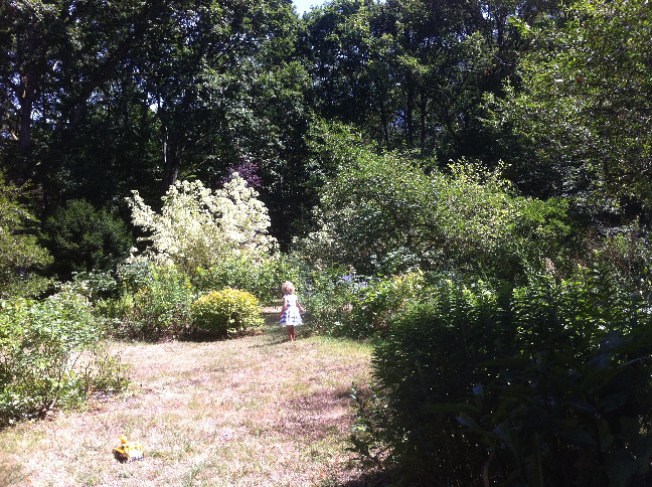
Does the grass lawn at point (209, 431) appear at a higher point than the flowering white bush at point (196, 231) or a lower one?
lower

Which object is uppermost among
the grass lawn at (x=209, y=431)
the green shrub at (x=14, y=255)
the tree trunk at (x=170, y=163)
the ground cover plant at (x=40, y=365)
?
the tree trunk at (x=170, y=163)

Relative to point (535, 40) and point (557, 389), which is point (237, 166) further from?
point (557, 389)

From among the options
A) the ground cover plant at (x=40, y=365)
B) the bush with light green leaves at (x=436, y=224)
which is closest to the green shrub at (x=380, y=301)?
the bush with light green leaves at (x=436, y=224)

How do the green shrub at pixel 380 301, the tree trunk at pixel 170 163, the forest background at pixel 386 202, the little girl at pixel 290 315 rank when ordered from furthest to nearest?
1. the tree trunk at pixel 170 163
2. the little girl at pixel 290 315
3. the green shrub at pixel 380 301
4. the forest background at pixel 386 202

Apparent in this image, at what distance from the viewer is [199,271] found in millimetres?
13852

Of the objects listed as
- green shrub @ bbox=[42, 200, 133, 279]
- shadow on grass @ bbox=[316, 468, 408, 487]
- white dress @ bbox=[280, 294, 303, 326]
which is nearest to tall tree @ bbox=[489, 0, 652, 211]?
white dress @ bbox=[280, 294, 303, 326]

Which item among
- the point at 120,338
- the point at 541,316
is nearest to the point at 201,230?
the point at 120,338

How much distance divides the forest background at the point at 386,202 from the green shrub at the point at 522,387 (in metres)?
0.01

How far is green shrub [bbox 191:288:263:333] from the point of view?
11.1m

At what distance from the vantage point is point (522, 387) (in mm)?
1990

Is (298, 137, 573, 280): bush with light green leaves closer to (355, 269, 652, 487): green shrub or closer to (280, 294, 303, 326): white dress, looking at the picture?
(280, 294, 303, 326): white dress

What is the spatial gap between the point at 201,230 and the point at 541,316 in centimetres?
1352

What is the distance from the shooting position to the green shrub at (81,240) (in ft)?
46.4

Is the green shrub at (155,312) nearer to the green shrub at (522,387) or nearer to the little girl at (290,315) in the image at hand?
the little girl at (290,315)
